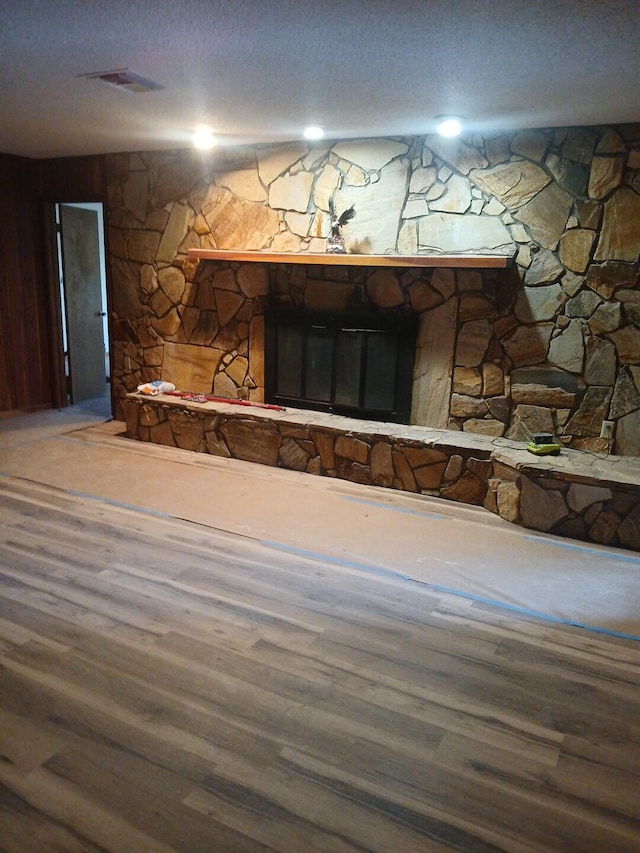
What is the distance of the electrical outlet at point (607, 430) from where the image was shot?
361 cm

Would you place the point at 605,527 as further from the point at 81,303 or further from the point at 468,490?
the point at 81,303

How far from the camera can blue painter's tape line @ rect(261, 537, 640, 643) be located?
2379 millimetres

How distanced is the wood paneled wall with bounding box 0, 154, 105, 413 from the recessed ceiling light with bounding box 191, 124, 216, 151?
1.17 metres

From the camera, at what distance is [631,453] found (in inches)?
141

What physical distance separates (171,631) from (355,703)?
758 mm

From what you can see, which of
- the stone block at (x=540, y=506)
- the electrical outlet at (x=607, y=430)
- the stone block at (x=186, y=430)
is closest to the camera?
the stone block at (x=540, y=506)

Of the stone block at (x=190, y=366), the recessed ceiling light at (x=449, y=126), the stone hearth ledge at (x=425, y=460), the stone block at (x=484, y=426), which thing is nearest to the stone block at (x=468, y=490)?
the stone hearth ledge at (x=425, y=460)

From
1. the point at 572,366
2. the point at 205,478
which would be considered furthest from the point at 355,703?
the point at 572,366

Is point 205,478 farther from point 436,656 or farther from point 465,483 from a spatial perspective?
point 436,656

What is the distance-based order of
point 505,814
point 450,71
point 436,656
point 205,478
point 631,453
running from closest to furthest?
point 505,814 → point 436,656 → point 450,71 → point 631,453 → point 205,478

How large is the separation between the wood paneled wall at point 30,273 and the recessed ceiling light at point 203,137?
1172mm

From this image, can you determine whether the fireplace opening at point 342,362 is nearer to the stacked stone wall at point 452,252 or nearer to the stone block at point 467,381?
the stacked stone wall at point 452,252

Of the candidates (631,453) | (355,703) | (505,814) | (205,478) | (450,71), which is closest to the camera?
(505,814)

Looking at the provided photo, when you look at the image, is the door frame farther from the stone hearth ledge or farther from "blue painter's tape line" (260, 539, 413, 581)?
"blue painter's tape line" (260, 539, 413, 581)
